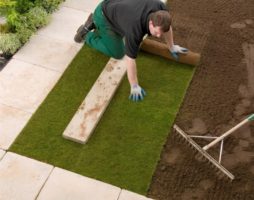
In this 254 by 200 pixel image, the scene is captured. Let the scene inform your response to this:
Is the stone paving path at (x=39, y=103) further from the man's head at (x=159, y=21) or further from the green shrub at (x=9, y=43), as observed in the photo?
the man's head at (x=159, y=21)

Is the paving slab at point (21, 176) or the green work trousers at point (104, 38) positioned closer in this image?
the paving slab at point (21, 176)

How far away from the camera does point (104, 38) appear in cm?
439

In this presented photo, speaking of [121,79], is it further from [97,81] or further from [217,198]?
[217,198]

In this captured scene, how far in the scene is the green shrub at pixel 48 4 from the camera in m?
5.06

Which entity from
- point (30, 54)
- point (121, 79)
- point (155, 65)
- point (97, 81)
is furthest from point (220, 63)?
point (30, 54)

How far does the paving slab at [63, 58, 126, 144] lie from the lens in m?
3.86

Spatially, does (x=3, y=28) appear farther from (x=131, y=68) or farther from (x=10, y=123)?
(x=131, y=68)

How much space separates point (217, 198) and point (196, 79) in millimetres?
1603

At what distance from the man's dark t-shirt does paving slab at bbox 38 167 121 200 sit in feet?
4.47

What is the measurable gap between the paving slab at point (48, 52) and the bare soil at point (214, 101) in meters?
1.52

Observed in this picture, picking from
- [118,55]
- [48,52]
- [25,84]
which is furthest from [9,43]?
[118,55]

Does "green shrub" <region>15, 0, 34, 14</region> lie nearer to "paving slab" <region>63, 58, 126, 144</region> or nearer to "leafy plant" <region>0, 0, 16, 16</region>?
"leafy plant" <region>0, 0, 16, 16</region>

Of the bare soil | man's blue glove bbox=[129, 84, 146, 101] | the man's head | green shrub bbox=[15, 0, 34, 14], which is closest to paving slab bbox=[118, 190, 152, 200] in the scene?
the bare soil

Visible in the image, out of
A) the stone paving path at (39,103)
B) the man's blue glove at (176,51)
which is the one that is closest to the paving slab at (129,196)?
the stone paving path at (39,103)
